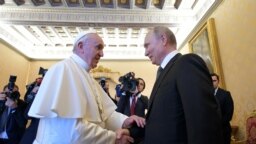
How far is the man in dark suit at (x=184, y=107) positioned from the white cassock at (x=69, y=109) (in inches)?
16.2

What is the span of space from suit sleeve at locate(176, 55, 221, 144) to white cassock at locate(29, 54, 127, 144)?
0.64m

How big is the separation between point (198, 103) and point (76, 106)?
89cm

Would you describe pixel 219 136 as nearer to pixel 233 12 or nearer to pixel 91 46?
pixel 91 46

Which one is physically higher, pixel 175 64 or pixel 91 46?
pixel 91 46

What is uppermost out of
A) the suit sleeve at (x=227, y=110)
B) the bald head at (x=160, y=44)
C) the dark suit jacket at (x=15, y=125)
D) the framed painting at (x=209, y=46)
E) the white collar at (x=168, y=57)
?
the framed painting at (x=209, y=46)

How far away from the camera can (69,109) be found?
1.78 meters

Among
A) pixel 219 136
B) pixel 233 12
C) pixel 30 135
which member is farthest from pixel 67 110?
pixel 233 12

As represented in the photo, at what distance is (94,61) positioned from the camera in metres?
2.23

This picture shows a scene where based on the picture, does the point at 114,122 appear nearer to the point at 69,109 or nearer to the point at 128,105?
the point at 69,109

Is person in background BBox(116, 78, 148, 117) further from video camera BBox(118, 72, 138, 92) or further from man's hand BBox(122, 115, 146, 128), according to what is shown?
man's hand BBox(122, 115, 146, 128)

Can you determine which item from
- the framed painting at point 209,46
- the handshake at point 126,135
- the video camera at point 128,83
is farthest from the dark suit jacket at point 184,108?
the framed painting at point 209,46

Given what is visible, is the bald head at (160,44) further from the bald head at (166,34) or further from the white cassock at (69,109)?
the white cassock at (69,109)

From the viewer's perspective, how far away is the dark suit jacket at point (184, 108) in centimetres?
140

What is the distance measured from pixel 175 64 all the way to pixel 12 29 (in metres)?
9.05
